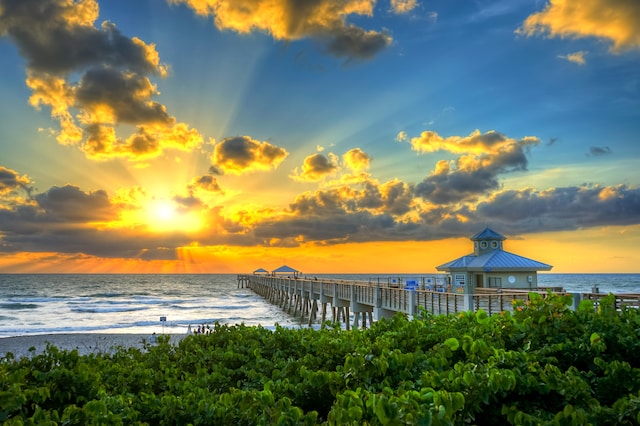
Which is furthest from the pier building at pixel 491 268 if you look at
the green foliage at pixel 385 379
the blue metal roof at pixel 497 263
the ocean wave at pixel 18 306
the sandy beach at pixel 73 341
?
the ocean wave at pixel 18 306

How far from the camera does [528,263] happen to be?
3041 cm

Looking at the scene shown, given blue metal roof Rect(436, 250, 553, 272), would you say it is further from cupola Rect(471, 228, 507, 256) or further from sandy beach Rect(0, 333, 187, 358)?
sandy beach Rect(0, 333, 187, 358)

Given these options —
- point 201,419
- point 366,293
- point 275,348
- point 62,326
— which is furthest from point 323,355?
point 62,326

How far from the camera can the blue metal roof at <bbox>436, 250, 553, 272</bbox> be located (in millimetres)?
30188

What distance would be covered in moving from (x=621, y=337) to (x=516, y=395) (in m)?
1.79

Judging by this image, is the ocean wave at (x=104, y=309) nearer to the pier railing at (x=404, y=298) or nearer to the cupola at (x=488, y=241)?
the pier railing at (x=404, y=298)

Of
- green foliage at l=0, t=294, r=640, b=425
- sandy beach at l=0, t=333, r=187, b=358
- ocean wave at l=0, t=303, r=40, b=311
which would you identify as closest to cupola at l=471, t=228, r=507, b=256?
sandy beach at l=0, t=333, r=187, b=358

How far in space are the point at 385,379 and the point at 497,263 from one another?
2826cm

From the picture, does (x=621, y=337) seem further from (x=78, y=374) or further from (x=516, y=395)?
(x=78, y=374)

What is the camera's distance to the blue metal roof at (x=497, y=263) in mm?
Answer: 30188

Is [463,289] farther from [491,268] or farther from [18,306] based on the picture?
[18,306]

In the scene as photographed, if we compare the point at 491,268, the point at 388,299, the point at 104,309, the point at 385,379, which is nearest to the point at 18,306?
the point at 104,309

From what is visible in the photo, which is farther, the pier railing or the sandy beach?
the sandy beach

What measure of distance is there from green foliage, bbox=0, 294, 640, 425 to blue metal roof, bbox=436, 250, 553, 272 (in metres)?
25.0
